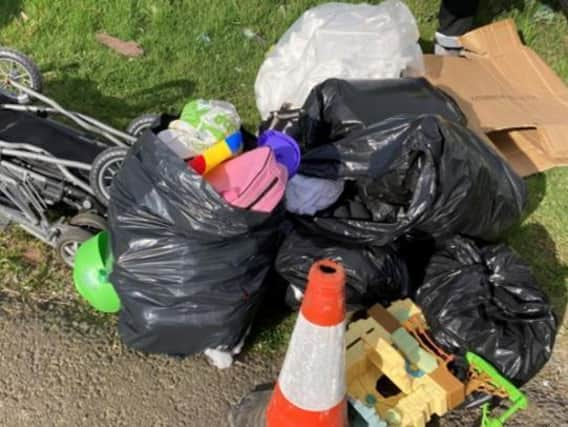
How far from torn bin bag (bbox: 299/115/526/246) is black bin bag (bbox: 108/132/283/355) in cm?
41

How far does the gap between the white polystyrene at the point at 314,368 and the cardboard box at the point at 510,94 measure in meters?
2.02

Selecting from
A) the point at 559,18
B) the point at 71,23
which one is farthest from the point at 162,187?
the point at 559,18

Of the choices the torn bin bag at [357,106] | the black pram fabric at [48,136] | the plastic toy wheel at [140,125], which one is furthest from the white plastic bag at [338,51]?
the black pram fabric at [48,136]

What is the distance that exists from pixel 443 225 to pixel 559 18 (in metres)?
3.25

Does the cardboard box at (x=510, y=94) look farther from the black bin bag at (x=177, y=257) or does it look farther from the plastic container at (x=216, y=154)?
the black bin bag at (x=177, y=257)

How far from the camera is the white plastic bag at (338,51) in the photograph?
3971mm

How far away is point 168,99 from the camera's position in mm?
4480

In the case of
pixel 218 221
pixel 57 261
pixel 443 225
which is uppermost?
pixel 218 221

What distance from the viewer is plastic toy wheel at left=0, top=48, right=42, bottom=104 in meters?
3.88

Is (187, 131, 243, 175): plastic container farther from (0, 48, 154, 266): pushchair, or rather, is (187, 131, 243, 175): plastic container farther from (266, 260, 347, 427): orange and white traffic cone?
(266, 260, 347, 427): orange and white traffic cone

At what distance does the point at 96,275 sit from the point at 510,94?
266cm

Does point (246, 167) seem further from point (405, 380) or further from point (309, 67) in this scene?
point (309, 67)

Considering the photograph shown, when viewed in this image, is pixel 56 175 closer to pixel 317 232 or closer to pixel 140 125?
pixel 140 125

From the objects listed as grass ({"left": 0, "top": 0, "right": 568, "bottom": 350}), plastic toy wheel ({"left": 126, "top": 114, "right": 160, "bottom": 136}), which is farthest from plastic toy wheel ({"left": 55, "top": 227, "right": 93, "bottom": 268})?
plastic toy wheel ({"left": 126, "top": 114, "right": 160, "bottom": 136})
